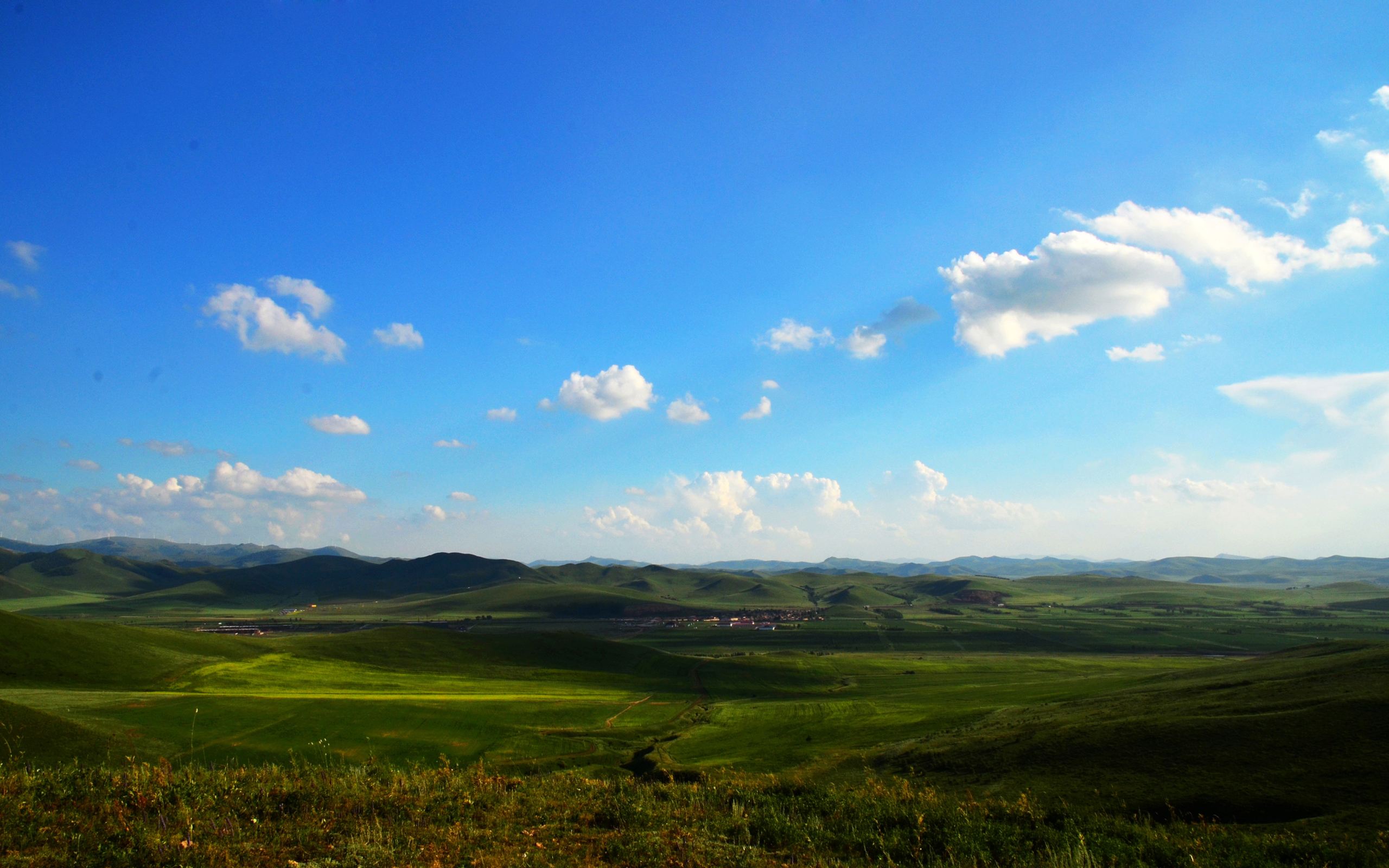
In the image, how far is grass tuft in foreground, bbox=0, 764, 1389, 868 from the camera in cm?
1483

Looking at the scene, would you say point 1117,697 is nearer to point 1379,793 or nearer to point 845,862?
point 1379,793

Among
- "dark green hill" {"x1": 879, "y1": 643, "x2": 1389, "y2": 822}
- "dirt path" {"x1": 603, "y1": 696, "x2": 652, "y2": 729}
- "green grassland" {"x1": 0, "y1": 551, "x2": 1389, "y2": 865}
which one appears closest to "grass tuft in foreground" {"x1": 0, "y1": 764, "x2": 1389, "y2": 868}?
"green grassland" {"x1": 0, "y1": 551, "x2": 1389, "y2": 865}

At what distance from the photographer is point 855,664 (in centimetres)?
15738

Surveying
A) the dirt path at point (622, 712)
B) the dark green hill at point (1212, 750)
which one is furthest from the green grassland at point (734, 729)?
the dirt path at point (622, 712)

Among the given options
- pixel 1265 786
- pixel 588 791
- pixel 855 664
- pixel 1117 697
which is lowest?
pixel 855 664

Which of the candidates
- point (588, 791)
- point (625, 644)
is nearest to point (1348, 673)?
point (588, 791)

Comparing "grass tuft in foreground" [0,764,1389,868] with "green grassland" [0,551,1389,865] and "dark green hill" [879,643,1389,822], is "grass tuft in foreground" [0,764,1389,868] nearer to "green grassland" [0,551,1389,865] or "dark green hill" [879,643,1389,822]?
"green grassland" [0,551,1389,865]

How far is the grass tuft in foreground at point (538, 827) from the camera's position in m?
14.8

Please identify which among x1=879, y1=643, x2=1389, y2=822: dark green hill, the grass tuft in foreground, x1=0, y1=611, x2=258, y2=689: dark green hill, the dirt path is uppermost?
the grass tuft in foreground

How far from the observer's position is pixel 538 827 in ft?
62.9

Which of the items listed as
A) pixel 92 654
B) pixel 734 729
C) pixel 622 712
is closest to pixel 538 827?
pixel 734 729

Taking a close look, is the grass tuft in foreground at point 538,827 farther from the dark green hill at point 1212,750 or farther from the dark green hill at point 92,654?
Answer: the dark green hill at point 92,654

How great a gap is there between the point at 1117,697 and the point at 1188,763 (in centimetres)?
3085

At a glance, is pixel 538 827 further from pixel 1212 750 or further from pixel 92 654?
pixel 92 654
